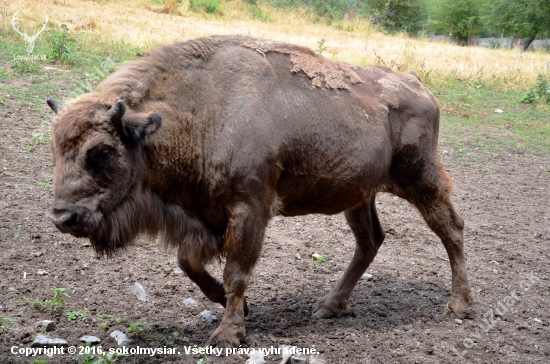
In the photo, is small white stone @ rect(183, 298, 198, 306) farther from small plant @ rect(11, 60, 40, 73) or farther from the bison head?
small plant @ rect(11, 60, 40, 73)

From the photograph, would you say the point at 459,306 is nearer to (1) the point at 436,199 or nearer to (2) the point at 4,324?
(1) the point at 436,199

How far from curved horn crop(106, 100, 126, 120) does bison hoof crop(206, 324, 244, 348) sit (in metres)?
1.82

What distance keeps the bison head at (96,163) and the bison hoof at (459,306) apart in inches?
128

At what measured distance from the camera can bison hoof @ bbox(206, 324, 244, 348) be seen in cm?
456

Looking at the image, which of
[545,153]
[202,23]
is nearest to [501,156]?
[545,153]

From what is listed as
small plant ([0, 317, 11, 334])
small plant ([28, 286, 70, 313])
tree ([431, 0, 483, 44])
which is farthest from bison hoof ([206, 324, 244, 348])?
tree ([431, 0, 483, 44])

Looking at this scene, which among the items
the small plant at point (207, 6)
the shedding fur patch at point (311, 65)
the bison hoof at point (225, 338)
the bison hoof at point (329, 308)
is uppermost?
the shedding fur patch at point (311, 65)

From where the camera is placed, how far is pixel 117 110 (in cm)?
413

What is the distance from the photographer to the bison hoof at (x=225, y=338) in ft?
15.0

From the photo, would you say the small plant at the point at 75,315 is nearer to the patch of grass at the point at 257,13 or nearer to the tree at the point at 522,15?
the patch of grass at the point at 257,13

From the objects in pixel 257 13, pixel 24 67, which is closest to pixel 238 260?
pixel 24 67

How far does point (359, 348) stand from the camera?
4.74 m

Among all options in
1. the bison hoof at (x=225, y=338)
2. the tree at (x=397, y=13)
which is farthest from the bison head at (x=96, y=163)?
the tree at (x=397, y=13)

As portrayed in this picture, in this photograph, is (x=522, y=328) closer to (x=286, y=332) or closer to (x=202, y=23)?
(x=286, y=332)
